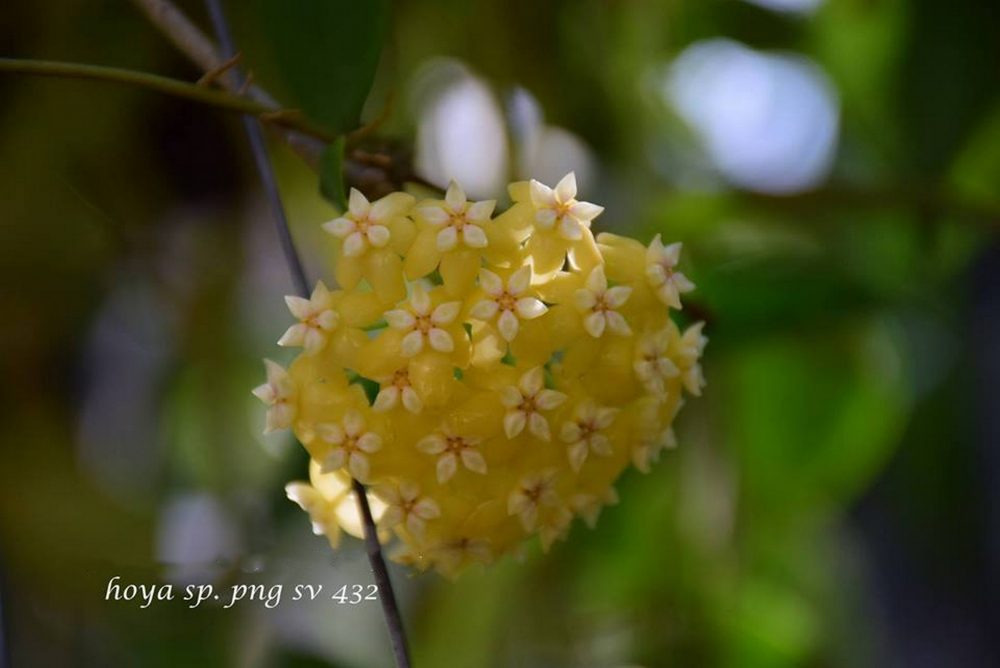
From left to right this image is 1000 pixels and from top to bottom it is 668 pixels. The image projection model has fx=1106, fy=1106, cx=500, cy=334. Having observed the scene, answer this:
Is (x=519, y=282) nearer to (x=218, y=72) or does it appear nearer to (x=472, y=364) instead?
(x=472, y=364)

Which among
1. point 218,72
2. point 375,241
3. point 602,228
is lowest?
point 375,241

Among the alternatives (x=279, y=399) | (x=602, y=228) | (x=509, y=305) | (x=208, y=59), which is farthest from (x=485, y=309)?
(x=602, y=228)

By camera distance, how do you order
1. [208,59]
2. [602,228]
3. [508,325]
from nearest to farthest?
[508,325], [208,59], [602,228]

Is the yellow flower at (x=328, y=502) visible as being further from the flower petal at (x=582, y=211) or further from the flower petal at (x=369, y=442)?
the flower petal at (x=582, y=211)

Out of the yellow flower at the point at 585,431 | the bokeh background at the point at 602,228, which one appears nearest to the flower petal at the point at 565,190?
the yellow flower at the point at 585,431

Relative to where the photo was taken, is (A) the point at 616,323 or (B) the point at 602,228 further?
(B) the point at 602,228

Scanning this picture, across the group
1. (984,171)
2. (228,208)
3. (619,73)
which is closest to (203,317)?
(228,208)
